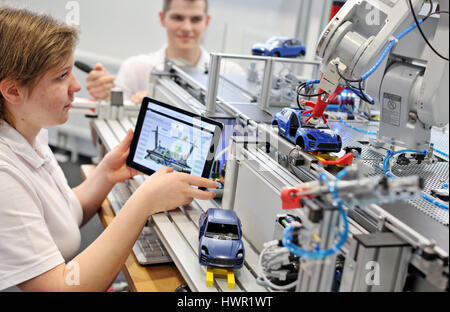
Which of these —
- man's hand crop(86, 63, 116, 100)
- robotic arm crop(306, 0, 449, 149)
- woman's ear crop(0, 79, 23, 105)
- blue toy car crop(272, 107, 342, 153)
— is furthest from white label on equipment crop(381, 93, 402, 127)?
man's hand crop(86, 63, 116, 100)

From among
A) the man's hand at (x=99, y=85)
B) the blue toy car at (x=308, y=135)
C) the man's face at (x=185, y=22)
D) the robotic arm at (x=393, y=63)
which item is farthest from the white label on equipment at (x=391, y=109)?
the man's face at (x=185, y=22)

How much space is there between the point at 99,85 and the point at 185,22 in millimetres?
638

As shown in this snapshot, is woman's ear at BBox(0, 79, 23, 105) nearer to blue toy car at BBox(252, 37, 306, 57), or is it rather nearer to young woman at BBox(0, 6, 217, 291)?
young woman at BBox(0, 6, 217, 291)

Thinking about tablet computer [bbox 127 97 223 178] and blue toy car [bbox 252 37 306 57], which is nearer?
tablet computer [bbox 127 97 223 178]

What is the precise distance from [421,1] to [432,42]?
0.10 meters

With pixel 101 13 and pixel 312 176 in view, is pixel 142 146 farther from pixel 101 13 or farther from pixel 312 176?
pixel 101 13

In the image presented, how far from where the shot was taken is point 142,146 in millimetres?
1537

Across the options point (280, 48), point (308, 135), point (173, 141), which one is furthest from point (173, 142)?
point (280, 48)

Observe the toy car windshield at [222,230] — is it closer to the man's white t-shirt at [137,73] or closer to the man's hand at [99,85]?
the man's hand at [99,85]

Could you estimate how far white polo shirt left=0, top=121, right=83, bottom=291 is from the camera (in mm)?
1107

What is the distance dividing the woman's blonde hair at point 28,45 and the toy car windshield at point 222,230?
22.4 inches

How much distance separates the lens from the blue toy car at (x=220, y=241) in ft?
3.41

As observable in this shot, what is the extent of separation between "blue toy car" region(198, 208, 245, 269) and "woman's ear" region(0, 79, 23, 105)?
0.56 m

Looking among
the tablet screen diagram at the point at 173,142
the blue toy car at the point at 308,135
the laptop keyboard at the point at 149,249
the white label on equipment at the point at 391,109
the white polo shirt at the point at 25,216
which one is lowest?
the laptop keyboard at the point at 149,249
